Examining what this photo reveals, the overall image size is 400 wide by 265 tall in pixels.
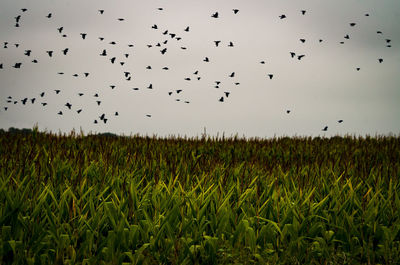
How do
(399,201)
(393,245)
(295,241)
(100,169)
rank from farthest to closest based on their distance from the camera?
(100,169) < (399,201) < (393,245) < (295,241)

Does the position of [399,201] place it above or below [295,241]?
above

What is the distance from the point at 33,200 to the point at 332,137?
634 inches

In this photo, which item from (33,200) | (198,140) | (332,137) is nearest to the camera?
(33,200)

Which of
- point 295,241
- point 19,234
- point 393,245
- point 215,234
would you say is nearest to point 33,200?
point 19,234

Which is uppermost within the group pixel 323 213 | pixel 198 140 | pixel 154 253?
pixel 198 140

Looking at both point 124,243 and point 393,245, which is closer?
point 124,243

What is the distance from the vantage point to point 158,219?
379cm

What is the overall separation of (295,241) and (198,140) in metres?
10.6

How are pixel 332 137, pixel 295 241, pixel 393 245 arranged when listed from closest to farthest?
pixel 295 241, pixel 393 245, pixel 332 137

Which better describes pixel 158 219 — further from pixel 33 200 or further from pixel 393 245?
pixel 393 245

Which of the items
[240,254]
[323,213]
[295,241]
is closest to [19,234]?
[240,254]

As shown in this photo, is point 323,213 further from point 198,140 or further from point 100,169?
point 198,140

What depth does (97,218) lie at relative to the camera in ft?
12.3

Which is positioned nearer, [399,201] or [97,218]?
[97,218]
